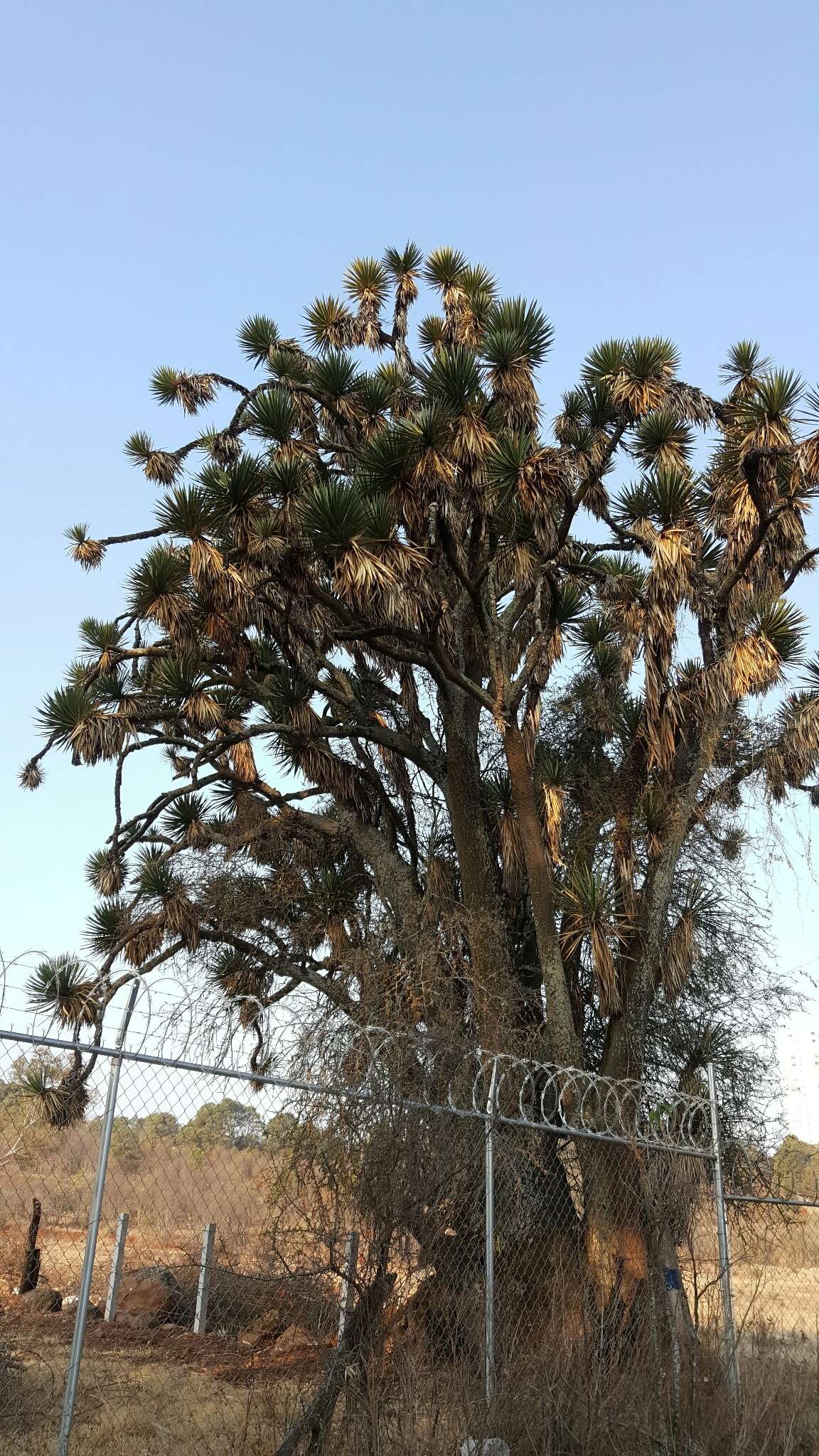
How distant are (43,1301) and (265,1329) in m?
4.22

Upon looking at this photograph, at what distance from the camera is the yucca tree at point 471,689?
471 inches

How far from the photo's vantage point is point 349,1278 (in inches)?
219

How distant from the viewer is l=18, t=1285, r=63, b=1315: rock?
1262cm

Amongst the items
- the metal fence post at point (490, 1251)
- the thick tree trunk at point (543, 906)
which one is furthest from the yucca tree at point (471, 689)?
the metal fence post at point (490, 1251)

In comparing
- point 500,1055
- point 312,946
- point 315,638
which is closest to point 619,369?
point 315,638

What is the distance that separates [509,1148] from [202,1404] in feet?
7.96

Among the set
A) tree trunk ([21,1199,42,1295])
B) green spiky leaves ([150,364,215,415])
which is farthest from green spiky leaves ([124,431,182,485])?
tree trunk ([21,1199,42,1295])

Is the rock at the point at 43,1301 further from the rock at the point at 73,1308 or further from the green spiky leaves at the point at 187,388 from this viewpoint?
the green spiky leaves at the point at 187,388

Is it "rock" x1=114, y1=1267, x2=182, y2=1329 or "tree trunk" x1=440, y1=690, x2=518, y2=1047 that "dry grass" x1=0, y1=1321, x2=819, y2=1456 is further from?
"rock" x1=114, y1=1267, x2=182, y2=1329

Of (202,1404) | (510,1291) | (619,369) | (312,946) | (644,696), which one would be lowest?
(202,1404)

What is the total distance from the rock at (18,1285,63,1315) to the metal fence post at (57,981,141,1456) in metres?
8.41

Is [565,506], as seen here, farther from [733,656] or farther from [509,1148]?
[509,1148]

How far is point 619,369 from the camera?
13.2m

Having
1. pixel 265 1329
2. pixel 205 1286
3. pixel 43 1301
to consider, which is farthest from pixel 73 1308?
pixel 265 1329
